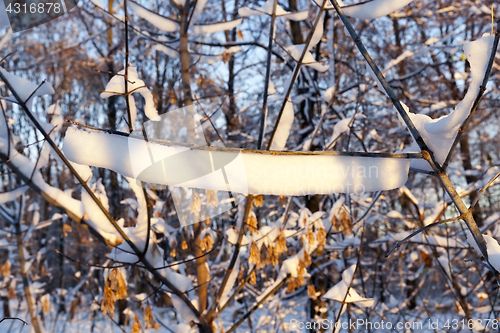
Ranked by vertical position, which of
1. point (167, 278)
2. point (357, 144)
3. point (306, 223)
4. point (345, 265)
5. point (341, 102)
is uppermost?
point (341, 102)

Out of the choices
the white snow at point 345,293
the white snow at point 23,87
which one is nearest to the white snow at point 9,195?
the white snow at point 23,87

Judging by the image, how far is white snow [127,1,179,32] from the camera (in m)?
1.76

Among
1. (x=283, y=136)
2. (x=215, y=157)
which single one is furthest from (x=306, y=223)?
(x=215, y=157)

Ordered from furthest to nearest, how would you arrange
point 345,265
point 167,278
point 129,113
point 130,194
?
point 130,194, point 345,265, point 167,278, point 129,113

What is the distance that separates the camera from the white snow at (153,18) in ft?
5.79

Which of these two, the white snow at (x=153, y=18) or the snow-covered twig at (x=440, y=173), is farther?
the white snow at (x=153, y=18)

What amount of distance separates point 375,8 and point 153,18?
47.1 inches

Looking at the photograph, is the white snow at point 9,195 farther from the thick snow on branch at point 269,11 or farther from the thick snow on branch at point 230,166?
the thick snow on branch at point 269,11

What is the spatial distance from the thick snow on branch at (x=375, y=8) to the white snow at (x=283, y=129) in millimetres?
442

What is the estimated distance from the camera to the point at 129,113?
3.56 feet

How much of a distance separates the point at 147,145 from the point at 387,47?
220 inches

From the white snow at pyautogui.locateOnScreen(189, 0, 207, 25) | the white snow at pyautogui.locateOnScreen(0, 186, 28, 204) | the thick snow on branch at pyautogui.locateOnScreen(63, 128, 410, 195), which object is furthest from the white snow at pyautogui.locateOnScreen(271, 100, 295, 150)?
the white snow at pyautogui.locateOnScreen(0, 186, 28, 204)

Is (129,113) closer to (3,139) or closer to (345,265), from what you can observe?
(3,139)

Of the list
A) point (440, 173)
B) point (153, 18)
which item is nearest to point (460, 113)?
point (440, 173)
